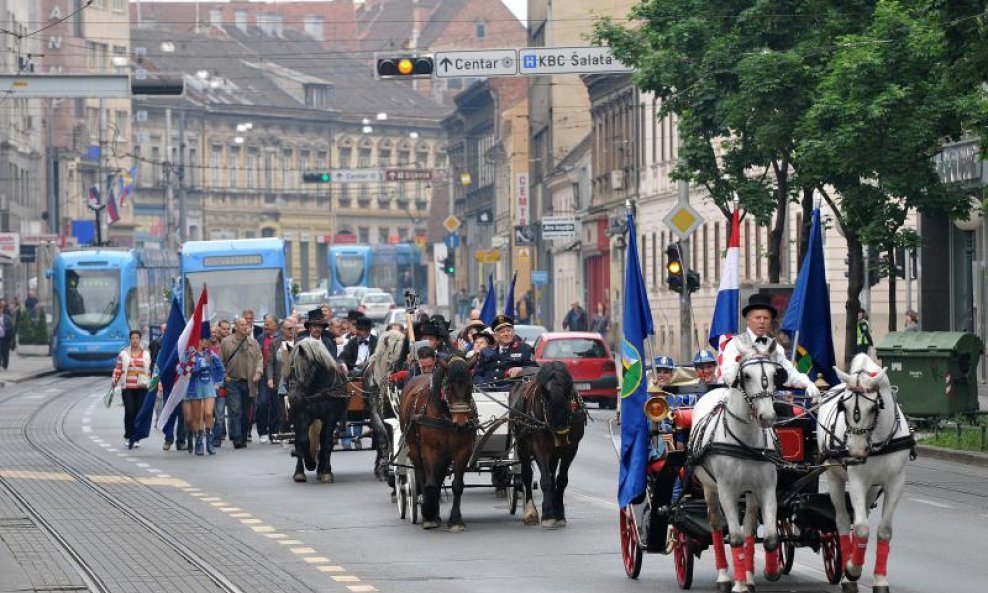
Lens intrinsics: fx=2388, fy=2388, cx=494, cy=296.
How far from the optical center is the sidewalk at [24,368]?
2400 inches

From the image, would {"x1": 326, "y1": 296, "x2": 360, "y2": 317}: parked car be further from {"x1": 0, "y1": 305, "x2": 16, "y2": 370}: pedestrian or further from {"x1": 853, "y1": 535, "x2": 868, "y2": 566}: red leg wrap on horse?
{"x1": 853, "y1": 535, "x2": 868, "y2": 566}: red leg wrap on horse

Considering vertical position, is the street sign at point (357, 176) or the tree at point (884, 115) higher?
the street sign at point (357, 176)

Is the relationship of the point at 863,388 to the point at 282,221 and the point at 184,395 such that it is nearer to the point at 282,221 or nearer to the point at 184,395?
the point at 184,395

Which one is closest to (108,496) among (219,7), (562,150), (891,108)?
(891,108)

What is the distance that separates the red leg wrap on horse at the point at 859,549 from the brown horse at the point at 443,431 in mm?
5913

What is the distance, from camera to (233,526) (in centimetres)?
2011

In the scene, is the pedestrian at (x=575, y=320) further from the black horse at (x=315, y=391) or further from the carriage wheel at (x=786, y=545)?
the carriage wheel at (x=786, y=545)

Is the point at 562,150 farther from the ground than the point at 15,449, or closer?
farther from the ground

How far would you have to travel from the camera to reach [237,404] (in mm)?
33312

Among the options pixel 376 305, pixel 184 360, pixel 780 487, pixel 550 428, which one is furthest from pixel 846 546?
pixel 376 305

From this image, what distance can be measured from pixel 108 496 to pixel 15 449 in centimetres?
922

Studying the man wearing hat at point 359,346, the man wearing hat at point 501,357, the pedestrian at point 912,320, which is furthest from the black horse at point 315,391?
the pedestrian at point 912,320

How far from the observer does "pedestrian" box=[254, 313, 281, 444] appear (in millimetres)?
33656

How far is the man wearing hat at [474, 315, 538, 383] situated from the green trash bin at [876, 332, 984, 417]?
435 inches
